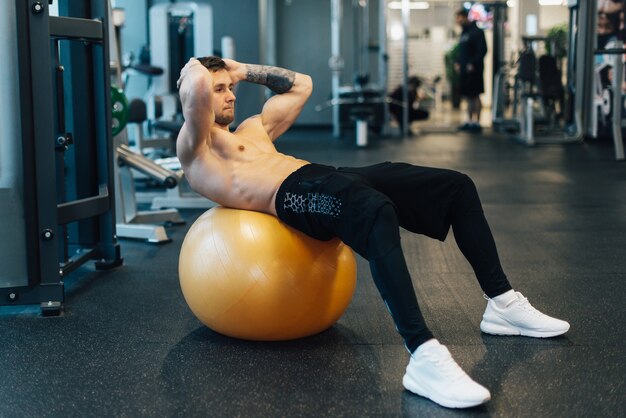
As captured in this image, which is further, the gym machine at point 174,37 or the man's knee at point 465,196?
the gym machine at point 174,37

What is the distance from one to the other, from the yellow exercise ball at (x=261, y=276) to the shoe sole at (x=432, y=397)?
394mm

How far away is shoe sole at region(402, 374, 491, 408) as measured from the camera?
1816 millimetres

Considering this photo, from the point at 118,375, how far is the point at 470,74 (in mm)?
8460

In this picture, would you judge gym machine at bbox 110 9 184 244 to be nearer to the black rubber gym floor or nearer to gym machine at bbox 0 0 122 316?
the black rubber gym floor

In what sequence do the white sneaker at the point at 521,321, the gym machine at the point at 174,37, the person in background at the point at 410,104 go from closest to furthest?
the white sneaker at the point at 521,321 → the gym machine at the point at 174,37 → the person in background at the point at 410,104

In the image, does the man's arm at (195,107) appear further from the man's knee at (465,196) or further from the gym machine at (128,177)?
the gym machine at (128,177)

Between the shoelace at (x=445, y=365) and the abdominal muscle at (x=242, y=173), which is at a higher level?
the abdominal muscle at (x=242, y=173)

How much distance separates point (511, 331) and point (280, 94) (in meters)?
0.96

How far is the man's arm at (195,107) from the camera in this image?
2182mm

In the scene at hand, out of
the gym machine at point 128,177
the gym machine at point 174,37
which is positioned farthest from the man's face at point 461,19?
the gym machine at point 128,177

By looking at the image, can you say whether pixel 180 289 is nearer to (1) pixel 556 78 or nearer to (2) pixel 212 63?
(2) pixel 212 63

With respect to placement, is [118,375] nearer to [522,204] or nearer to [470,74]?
[522,204]

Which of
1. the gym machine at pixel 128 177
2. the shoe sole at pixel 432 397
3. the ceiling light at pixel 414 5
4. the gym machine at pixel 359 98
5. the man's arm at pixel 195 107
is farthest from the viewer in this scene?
the ceiling light at pixel 414 5

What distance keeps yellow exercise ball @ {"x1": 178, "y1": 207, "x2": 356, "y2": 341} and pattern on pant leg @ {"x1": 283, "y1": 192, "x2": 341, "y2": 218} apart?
0.08 m
